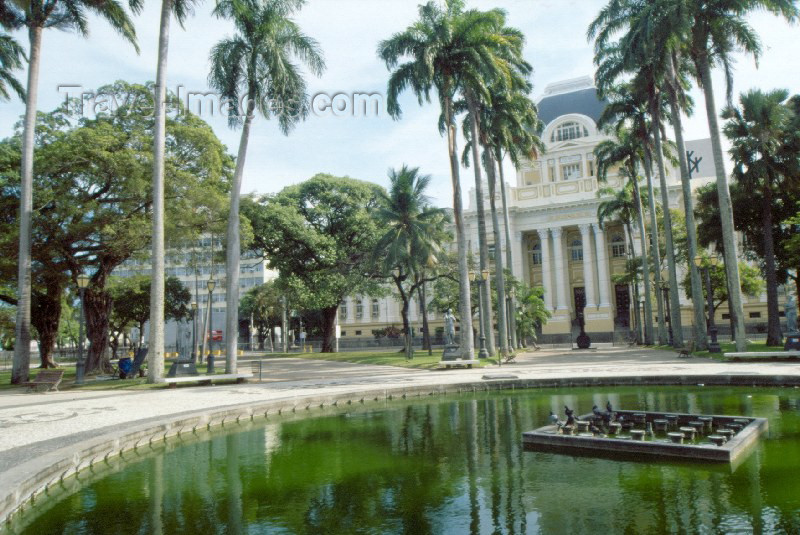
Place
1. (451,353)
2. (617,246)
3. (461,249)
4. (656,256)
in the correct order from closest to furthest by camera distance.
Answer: (461,249) → (451,353) → (656,256) → (617,246)

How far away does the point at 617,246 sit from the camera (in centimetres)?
5775

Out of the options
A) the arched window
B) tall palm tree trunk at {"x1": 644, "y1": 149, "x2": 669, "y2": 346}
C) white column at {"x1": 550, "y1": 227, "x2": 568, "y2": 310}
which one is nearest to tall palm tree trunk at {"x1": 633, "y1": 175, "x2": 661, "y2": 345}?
tall palm tree trunk at {"x1": 644, "y1": 149, "x2": 669, "y2": 346}

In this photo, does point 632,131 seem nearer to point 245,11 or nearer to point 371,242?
point 371,242

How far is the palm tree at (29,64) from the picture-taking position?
2008cm

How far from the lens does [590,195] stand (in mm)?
55250

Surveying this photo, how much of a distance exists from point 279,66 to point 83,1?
8.13 m

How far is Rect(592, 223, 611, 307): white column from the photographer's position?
5345 cm

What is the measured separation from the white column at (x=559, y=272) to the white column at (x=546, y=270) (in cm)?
69

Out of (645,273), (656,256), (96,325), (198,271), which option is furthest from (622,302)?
(96,325)

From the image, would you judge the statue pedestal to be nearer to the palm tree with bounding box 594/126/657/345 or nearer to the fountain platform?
the fountain platform

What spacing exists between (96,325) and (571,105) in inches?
2161

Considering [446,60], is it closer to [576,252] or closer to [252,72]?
[252,72]

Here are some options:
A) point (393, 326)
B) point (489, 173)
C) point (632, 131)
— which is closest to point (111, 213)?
point (489, 173)

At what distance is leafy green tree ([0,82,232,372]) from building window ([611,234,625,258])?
4362 cm
